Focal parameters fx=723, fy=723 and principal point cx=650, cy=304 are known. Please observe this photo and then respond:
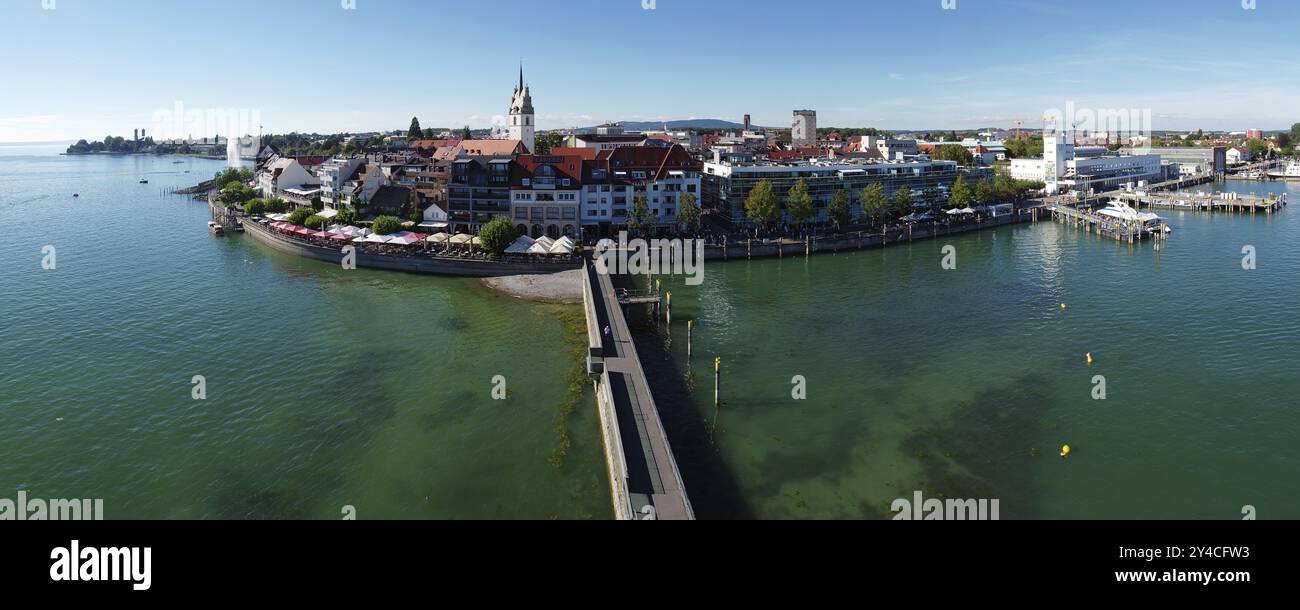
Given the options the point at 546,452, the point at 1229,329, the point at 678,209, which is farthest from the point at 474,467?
the point at 678,209

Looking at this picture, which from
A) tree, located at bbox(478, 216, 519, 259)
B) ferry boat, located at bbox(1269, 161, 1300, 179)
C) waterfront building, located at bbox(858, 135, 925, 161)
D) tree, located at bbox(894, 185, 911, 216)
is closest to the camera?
tree, located at bbox(478, 216, 519, 259)

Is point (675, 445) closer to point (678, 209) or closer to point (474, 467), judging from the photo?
point (474, 467)

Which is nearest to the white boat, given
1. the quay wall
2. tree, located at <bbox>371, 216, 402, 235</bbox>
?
the quay wall

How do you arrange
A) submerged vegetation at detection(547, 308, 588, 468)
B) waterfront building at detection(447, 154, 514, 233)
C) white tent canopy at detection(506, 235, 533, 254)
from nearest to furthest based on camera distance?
submerged vegetation at detection(547, 308, 588, 468) → white tent canopy at detection(506, 235, 533, 254) → waterfront building at detection(447, 154, 514, 233)

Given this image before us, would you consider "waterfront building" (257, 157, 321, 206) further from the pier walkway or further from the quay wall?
the pier walkway

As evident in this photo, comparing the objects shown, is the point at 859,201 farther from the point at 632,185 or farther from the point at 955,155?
the point at 955,155
